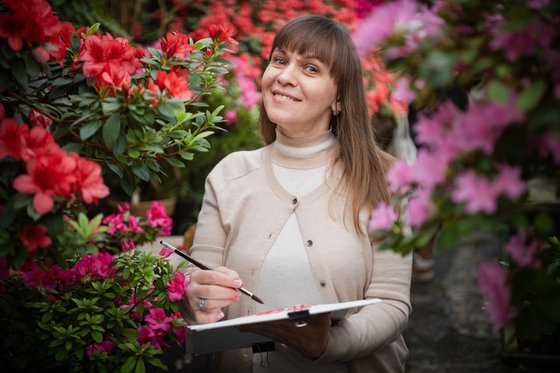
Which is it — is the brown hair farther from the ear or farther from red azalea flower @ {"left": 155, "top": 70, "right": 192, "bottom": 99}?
red azalea flower @ {"left": 155, "top": 70, "right": 192, "bottom": 99}

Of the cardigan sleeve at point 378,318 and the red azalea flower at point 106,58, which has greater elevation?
the red azalea flower at point 106,58

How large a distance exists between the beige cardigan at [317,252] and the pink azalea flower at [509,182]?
925mm

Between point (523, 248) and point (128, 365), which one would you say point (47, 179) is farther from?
point (523, 248)

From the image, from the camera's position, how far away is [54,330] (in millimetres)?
1562

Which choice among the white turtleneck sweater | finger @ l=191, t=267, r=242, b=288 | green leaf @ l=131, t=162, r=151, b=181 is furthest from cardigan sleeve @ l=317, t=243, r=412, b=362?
green leaf @ l=131, t=162, r=151, b=181

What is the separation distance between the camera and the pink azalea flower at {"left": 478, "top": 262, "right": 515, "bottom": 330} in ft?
3.06

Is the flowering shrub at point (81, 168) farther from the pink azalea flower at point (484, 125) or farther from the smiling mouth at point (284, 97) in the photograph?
the pink azalea flower at point (484, 125)

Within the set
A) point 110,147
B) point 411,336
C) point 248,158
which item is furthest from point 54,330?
point 411,336

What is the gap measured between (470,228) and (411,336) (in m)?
3.10

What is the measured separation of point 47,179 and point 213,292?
2.14 feet

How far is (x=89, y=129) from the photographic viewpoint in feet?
4.13

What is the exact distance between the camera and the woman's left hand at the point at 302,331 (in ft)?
4.62

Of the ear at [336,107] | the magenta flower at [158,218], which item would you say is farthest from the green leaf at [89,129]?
the magenta flower at [158,218]

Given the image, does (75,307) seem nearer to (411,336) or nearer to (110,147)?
(110,147)
